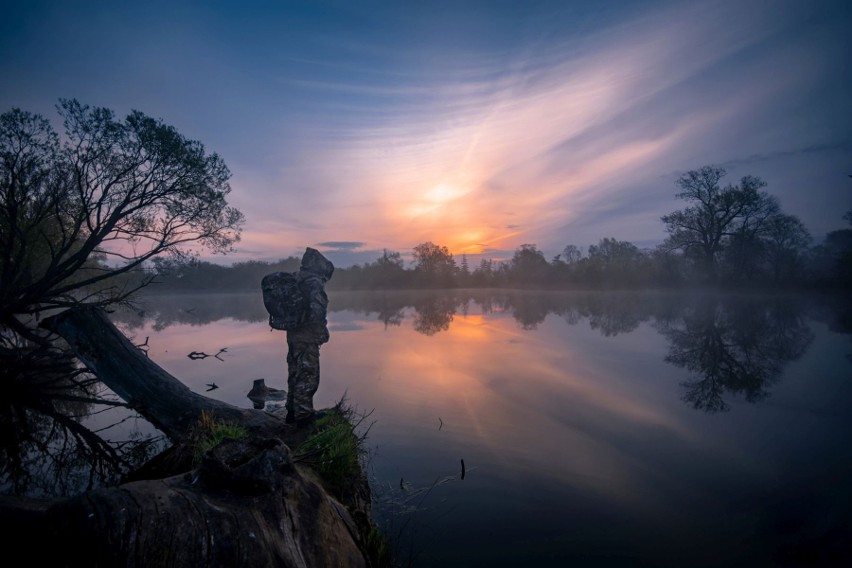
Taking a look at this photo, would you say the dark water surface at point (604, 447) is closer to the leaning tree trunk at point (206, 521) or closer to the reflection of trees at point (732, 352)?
the reflection of trees at point (732, 352)

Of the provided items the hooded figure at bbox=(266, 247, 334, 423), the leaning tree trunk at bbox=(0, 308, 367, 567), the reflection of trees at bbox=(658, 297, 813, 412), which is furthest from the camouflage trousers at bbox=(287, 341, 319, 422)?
the reflection of trees at bbox=(658, 297, 813, 412)

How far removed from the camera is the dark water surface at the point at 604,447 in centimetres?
472

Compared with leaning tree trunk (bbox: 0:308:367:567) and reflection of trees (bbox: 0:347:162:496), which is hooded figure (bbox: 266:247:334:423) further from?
leaning tree trunk (bbox: 0:308:367:567)

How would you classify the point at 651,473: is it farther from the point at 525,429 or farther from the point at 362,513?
the point at 362,513

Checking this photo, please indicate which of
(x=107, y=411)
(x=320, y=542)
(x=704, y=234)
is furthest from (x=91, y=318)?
(x=704, y=234)

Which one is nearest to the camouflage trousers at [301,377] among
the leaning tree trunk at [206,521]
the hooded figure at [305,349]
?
the hooded figure at [305,349]

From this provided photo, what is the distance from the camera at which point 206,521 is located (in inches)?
102

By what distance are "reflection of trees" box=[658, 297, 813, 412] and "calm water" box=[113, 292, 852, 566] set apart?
12cm

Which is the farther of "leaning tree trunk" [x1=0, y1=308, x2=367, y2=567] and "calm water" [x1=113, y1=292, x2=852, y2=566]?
"calm water" [x1=113, y1=292, x2=852, y2=566]

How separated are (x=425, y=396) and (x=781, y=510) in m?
8.06

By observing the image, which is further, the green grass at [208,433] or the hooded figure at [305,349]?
the hooded figure at [305,349]

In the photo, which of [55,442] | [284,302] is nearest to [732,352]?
[284,302]

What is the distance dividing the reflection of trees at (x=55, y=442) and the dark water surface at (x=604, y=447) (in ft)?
10.5

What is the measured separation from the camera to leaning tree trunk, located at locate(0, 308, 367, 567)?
7.23 ft
